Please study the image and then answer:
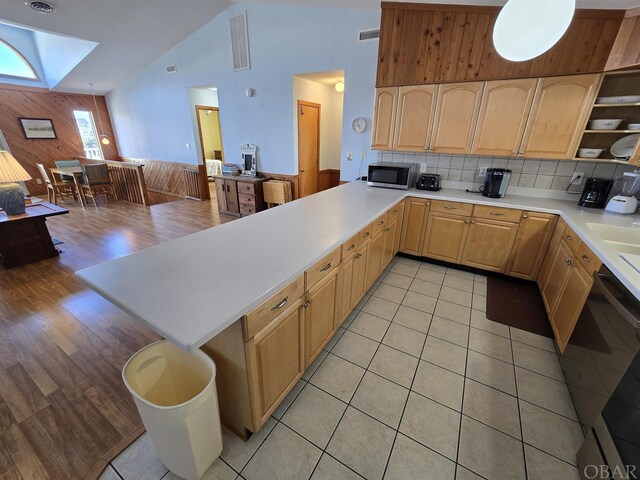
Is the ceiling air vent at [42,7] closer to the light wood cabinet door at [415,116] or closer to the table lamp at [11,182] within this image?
the table lamp at [11,182]

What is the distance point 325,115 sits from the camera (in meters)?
5.16

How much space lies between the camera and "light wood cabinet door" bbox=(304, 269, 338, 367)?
4.98 ft

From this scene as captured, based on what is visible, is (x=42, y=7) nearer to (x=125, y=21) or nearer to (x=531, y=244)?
(x=125, y=21)

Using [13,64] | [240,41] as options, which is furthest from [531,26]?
[13,64]

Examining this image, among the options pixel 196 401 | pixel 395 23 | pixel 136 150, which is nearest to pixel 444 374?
pixel 196 401

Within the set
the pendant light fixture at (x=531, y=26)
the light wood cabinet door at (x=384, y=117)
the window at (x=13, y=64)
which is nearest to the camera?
the pendant light fixture at (x=531, y=26)

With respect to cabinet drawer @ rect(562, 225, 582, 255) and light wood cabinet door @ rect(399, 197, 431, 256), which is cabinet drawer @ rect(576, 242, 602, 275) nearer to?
cabinet drawer @ rect(562, 225, 582, 255)

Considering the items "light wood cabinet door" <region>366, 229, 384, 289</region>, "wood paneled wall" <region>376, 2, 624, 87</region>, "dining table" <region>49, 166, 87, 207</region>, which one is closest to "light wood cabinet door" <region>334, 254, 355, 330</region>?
"light wood cabinet door" <region>366, 229, 384, 289</region>

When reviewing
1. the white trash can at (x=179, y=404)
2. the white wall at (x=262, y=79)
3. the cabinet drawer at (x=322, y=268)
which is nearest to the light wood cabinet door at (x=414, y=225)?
the white wall at (x=262, y=79)

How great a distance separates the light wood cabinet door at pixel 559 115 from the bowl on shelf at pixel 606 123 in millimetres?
104

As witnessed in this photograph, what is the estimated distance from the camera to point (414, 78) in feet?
9.55

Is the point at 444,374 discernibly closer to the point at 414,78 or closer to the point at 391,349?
the point at 391,349

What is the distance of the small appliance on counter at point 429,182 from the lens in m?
3.14

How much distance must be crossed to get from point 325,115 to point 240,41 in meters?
1.83
